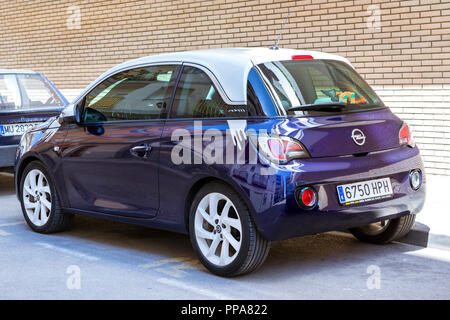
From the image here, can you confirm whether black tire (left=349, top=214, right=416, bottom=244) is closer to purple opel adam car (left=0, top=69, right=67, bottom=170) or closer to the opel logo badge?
the opel logo badge

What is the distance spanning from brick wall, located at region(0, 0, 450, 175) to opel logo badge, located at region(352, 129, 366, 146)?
4.37m

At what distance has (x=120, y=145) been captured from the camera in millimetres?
6180

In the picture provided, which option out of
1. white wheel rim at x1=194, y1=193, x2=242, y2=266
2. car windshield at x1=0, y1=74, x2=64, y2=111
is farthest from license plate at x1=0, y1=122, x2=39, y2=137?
white wheel rim at x1=194, y1=193, x2=242, y2=266

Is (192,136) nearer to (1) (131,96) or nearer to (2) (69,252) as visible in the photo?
(1) (131,96)

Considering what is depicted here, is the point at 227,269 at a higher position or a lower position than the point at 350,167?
lower

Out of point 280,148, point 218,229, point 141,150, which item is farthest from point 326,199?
point 141,150

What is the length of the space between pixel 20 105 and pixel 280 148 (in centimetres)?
558

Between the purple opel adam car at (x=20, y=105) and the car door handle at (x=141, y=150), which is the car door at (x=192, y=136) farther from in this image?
the purple opel adam car at (x=20, y=105)

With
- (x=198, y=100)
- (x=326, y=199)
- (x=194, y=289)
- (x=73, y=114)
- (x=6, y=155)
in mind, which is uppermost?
(x=198, y=100)

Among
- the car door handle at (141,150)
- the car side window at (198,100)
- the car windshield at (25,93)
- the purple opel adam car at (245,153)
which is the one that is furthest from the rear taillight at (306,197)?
the car windshield at (25,93)

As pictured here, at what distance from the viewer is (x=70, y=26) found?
15.2 meters

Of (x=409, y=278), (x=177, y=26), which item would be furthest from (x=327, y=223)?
(x=177, y=26)
